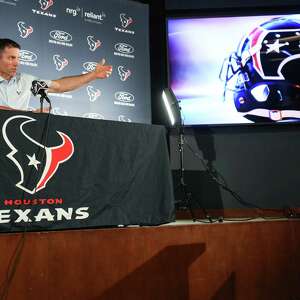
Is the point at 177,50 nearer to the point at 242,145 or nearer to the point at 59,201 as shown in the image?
Result: the point at 242,145

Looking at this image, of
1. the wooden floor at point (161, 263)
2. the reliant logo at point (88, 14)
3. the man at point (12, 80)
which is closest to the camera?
the wooden floor at point (161, 263)

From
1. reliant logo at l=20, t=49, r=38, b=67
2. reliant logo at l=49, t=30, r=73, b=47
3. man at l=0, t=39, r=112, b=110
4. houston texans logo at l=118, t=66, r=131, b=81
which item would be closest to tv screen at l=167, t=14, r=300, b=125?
houston texans logo at l=118, t=66, r=131, b=81

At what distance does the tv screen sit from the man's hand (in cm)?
76

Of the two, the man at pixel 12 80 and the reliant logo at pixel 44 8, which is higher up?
the reliant logo at pixel 44 8

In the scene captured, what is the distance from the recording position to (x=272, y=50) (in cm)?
470

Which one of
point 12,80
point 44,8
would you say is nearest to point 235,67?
point 44,8

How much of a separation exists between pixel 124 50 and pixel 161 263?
285 centimetres

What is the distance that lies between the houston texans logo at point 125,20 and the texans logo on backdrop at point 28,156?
2.67m

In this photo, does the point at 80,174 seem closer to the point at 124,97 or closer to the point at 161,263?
the point at 161,263

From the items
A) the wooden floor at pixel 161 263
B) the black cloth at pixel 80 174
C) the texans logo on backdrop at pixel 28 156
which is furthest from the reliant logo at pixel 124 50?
the wooden floor at pixel 161 263

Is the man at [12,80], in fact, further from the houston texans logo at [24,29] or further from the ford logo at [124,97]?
the ford logo at [124,97]

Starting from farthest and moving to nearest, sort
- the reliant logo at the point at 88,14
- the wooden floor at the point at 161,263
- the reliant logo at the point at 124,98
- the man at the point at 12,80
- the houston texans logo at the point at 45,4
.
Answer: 1. the reliant logo at the point at 124,98
2. the reliant logo at the point at 88,14
3. the houston texans logo at the point at 45,4
4. the man at the point at 12,80
5. the wooden floor at the point at 161,263

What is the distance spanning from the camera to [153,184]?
9.09 feet

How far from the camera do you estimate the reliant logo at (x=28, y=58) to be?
13.3 ft
